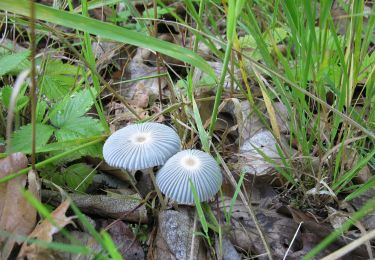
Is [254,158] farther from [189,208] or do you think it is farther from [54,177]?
[54,177]

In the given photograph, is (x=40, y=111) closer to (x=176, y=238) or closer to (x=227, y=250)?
(x=176, y=238)

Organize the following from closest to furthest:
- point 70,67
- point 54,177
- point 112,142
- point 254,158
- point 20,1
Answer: point 20,1
point 112,142
point 54,177
point 254,158
point 70,67

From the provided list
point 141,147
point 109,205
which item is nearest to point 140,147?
point 141,147

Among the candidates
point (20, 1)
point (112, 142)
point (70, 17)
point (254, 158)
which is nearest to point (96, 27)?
point (70, 17)

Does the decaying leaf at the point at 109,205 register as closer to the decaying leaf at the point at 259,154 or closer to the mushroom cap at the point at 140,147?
the mushroom cap at the point at 140,147

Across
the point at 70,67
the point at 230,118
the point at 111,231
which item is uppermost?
the point at 70,67
